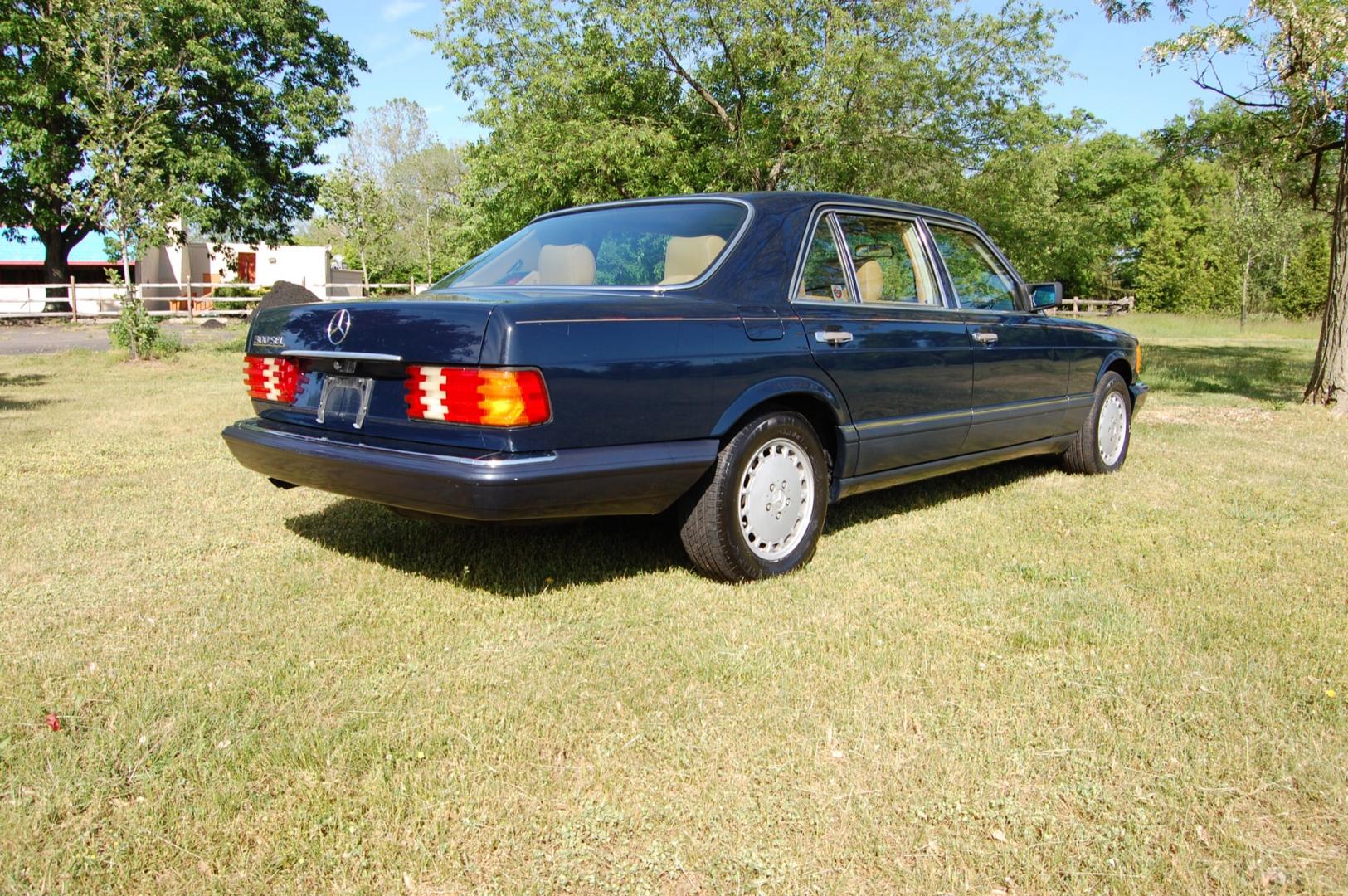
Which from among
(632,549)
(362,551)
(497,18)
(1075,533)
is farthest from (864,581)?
(497,18)

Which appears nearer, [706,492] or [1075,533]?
[706,492]

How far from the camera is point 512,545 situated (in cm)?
441

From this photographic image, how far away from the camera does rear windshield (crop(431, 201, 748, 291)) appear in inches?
156

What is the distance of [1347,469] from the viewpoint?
6715 millimetres

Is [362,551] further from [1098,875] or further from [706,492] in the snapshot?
[1098,875]

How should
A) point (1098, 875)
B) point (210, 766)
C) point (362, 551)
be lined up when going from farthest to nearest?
point (362, 551) < point (210, 766) < point (1098, 875)

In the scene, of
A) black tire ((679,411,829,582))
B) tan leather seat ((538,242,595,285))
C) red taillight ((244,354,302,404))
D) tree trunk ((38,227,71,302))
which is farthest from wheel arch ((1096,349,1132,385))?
tree trunk ((38,227,71,302))

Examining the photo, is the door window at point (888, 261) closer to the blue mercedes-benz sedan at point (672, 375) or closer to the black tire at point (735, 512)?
the blue mercedes-benz sedan at point (672, 375)

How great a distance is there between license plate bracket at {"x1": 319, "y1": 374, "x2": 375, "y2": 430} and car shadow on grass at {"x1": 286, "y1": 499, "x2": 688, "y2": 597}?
1.88 ft

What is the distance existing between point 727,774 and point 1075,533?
2984 millimetres

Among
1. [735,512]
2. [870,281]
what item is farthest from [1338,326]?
[735,512]

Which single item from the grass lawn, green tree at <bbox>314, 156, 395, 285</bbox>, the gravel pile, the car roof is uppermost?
green tree at <bbox>314, 156, 395, 285</bbox>

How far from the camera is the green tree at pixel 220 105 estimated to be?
19.4m

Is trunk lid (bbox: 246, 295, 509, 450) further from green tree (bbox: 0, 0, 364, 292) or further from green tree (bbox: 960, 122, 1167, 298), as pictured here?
green tree (bbox: 960, 122, 1167, 298)
